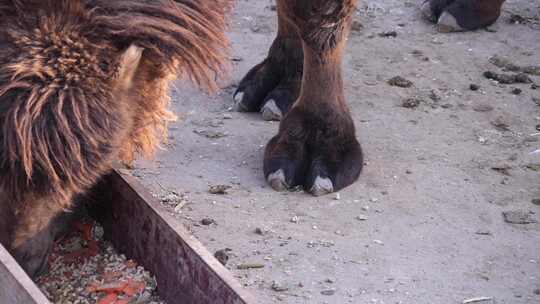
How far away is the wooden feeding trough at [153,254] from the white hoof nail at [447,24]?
10.0 feet

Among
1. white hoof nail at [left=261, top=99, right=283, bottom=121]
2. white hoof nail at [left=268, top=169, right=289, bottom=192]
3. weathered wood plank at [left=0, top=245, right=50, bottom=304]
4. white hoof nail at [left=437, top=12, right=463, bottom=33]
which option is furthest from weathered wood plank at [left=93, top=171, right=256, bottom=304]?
white hoof nail at [left=437, top=12, right=463, bottom=33]

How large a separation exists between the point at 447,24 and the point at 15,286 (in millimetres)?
4036

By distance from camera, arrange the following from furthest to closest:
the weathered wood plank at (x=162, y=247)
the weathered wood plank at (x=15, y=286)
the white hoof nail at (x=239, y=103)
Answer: the white hoof nail at (x=239, y=103), the weathered wood plank at (x=162, y=247), the weathered wood plank at (x=15, y=286)

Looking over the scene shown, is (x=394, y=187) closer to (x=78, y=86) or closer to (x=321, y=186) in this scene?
(x=321, y=186)

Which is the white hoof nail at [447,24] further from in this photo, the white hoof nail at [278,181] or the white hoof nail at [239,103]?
the white hoof nail at [278,181]

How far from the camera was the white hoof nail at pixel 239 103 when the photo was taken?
528 cm

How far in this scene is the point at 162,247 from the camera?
3662 millimetres

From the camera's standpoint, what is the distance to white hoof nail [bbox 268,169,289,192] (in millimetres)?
4508

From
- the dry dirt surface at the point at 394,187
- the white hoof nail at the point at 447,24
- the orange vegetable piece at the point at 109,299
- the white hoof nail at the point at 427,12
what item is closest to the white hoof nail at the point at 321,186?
the dry dirt surface at the point at 394,187

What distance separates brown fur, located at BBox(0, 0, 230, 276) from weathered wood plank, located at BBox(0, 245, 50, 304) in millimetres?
252

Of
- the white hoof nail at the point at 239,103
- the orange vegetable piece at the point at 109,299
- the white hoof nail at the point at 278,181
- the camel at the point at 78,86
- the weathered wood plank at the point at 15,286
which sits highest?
the camel at the point at 78,86

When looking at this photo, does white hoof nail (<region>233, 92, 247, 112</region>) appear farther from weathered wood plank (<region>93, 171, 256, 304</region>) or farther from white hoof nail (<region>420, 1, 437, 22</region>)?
white hoof nail (<region>420, 1, 437, 22</region>)

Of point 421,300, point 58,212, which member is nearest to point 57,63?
point 58,212

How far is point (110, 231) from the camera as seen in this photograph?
404cm
